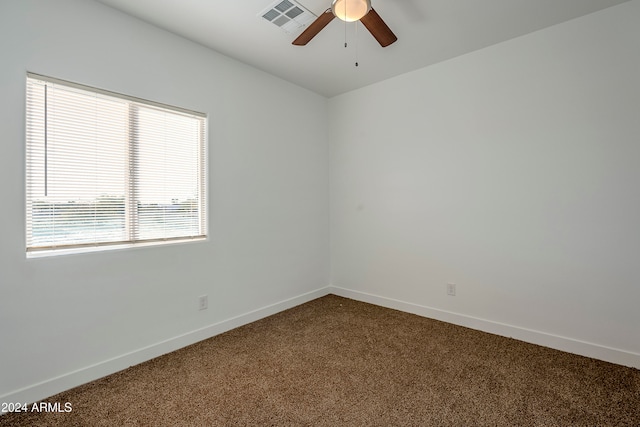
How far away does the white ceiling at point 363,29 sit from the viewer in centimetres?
214

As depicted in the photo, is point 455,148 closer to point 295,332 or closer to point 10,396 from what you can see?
point 295,332

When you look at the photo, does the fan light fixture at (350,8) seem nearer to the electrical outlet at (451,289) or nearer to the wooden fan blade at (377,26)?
the wooden fan blade at (377,26)

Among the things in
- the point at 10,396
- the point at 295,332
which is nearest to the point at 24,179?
the point at 10,396

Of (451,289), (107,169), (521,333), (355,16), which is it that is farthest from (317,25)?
(521,333)

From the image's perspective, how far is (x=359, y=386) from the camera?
1.95m

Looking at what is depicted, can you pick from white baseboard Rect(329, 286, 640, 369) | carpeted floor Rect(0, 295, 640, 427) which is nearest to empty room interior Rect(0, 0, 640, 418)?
white baseboard Rect(329, 286, 640, 369)

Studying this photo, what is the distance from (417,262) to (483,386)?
4.72 feet

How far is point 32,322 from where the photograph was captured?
1.82 m

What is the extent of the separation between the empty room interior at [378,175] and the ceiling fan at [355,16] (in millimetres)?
329

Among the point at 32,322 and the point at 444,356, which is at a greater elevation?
the point at 32,322

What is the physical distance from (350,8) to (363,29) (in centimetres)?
80

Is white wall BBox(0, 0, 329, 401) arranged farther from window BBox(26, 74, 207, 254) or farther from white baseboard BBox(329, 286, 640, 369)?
white baseboard BBox(329, 286, 640, 369)

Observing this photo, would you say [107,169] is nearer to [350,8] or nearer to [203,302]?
[203,302]

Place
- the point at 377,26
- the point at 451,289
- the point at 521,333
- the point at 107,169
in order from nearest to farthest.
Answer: the point at 377,26
the point at 107,169
the point at 521,333
the point at 451,289
